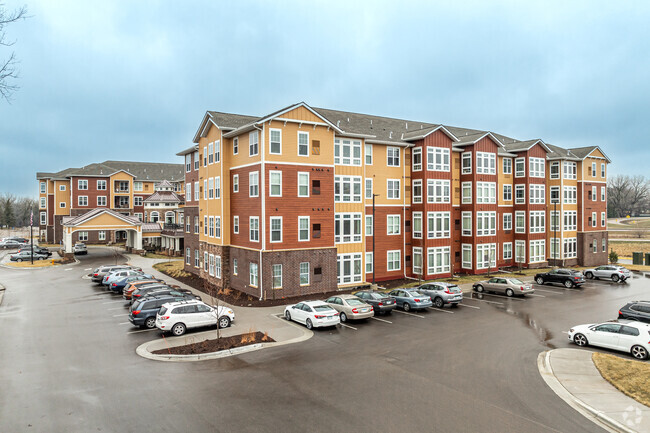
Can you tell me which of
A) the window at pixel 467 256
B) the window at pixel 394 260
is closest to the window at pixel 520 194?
the window at pixel 467 256

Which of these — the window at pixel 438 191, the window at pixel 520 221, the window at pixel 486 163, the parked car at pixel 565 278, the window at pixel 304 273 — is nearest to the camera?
the window at pixel 304 273

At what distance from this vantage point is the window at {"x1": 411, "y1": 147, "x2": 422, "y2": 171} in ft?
122

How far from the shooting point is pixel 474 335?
66.4 feet

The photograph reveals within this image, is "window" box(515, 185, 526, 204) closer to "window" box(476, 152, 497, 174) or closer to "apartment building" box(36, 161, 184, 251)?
"window" box(476, 152, 497, 174)

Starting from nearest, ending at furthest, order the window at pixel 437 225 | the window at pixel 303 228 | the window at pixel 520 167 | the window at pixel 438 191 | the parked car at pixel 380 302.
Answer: the parked car at pixel 380 302 → the window at pixel 303 228 → the window at pixel 438 191 → the window at pixel 437 225 → the window at pixel 520 167

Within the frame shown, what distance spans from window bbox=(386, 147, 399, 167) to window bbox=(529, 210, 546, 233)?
18840mm

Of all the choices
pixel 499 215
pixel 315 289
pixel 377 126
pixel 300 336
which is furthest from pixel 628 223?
pixel 300 336

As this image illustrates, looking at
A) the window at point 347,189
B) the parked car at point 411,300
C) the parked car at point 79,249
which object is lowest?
the parked car at point 411,300

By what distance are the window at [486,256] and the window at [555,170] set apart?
1418 cm

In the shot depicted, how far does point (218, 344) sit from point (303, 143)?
53.8 ft

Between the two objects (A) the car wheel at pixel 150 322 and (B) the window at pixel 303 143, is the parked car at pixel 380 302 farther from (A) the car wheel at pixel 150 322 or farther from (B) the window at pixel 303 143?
(A) the car wheel at pixel 150 322

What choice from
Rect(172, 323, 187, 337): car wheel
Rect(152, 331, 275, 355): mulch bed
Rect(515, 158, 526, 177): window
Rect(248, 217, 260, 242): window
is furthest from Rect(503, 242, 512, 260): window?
Rect(172, 323, 187, 337): car wheel

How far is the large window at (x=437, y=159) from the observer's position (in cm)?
3724

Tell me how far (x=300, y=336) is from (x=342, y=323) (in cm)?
357
